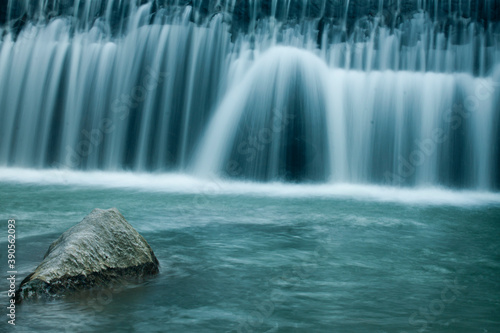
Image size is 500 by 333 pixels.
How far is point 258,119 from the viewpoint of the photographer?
39.0 feet

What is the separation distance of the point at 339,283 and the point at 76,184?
8105 millimetres

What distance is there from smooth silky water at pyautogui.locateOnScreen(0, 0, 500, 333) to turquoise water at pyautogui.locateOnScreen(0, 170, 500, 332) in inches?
3.5

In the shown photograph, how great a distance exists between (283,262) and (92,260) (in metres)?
1.97

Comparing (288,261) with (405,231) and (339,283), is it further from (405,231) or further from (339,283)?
(405,231)

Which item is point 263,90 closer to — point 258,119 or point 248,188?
point 258,119

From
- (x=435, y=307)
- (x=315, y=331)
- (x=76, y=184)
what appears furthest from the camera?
(x=76, y=184)

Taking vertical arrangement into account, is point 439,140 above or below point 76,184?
above

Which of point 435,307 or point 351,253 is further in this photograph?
point 351,253

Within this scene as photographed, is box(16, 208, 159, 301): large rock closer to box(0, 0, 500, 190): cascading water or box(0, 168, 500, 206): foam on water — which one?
box(0, 168, 500, 206): foam on water

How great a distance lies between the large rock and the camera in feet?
12.1

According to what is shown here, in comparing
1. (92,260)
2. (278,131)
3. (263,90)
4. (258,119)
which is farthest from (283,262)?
(263,90)

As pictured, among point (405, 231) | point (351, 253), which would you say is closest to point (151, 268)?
point (351, 253)

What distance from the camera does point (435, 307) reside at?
400 cm

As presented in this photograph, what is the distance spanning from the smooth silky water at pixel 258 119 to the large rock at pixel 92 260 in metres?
1.84
